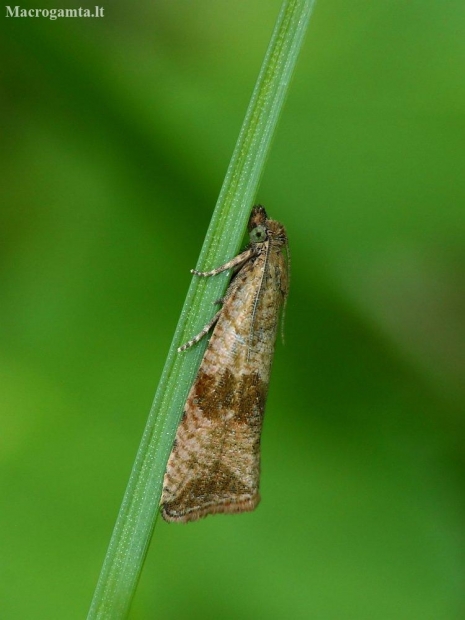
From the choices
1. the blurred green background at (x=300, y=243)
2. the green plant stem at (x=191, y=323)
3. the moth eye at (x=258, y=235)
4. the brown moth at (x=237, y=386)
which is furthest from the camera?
the blurred green background at (x=300, y=243)

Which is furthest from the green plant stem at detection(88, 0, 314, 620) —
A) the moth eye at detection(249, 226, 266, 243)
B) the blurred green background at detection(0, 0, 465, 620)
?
the blurred green background at detection(0, 0, 465, 620)

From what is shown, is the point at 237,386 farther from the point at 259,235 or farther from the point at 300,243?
the point at 300,243

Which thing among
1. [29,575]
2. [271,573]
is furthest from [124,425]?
[271,573]

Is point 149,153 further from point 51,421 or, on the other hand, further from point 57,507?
point 57,507

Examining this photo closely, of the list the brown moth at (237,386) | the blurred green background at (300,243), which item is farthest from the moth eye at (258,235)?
the blurred green background at (300,243)

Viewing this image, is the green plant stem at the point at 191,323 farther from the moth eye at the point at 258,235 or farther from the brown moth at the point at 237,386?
the moth eye at the point at 258,235

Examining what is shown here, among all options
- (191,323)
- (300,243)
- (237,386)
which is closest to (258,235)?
(300,243)

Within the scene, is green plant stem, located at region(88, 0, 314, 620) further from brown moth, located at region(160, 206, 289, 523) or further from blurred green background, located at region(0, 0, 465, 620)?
blurred green background, located at region(0, 0, 465, 620)
